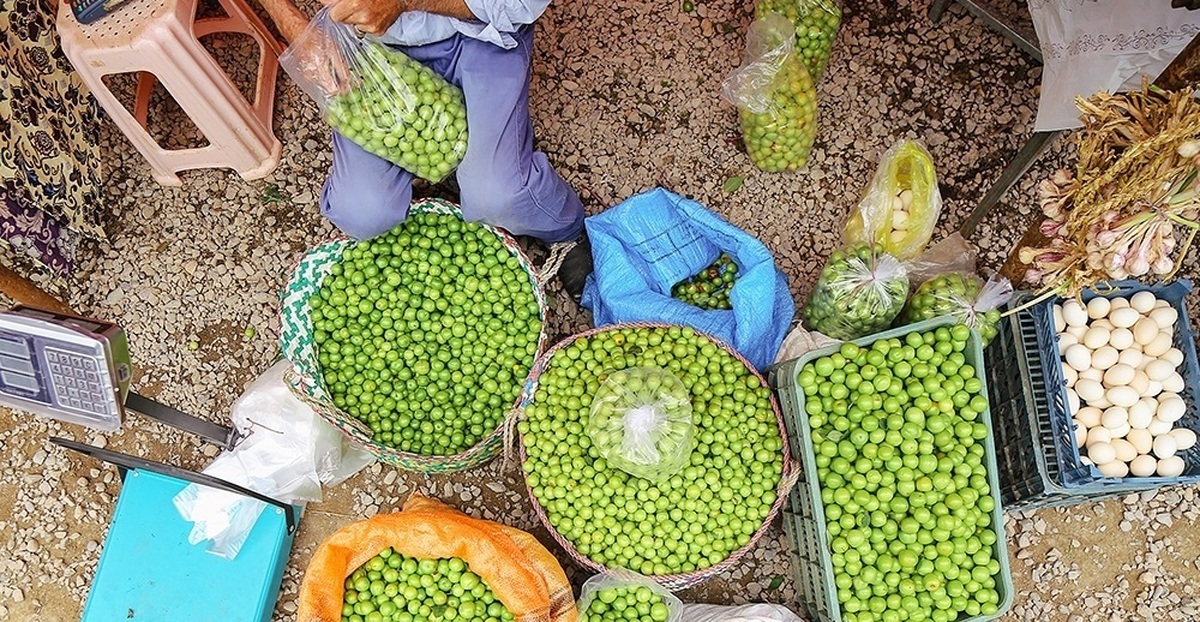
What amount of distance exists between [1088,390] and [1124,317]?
0.21 meters

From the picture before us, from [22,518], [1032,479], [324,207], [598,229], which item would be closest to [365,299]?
[324,207]

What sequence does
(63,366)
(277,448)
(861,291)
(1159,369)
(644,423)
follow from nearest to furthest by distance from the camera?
(63,366) → (644,423) → (1159,369) → (861,291) → (277,448)

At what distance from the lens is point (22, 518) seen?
2836 millimetres

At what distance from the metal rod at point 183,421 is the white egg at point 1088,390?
2324mm

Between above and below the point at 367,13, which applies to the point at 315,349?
below

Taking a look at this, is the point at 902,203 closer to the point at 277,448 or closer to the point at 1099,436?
the point at 1099,436

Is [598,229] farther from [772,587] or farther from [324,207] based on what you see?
[772,587]

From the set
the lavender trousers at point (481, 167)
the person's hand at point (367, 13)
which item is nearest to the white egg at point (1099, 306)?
the lavender trousers at point (481, 167)

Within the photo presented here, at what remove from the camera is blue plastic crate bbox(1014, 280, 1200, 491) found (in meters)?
2.19

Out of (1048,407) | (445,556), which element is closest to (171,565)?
(445,556)

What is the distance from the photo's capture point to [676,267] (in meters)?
2.64

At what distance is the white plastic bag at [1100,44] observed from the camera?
2.19m

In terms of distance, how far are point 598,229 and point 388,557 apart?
111 centimetres

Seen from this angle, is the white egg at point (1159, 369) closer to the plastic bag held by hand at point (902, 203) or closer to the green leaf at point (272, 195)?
the plastic bag held by hand at point (902, 203)
